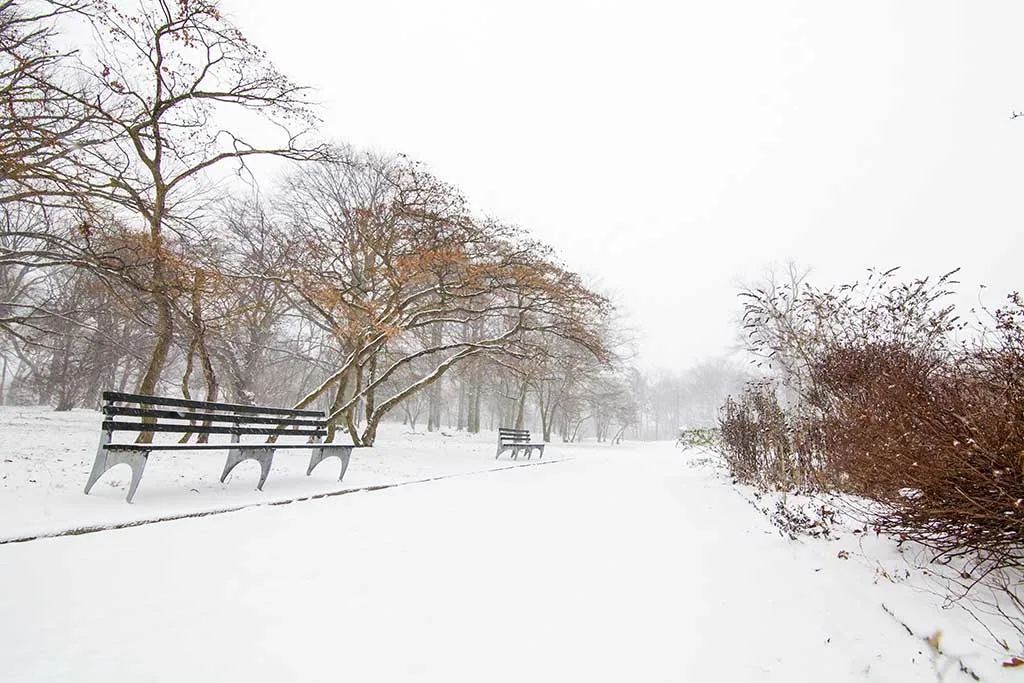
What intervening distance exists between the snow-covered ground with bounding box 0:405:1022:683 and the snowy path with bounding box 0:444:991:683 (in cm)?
1

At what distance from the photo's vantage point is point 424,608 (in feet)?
8.57

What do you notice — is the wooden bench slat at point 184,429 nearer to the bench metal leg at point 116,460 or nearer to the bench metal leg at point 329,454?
the bench metal leg at point 116,460

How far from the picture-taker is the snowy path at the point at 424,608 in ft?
6.55

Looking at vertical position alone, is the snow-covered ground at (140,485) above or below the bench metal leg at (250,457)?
below

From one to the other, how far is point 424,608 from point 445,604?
0.13m

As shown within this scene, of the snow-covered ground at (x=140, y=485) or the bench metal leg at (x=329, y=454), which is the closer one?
the snow-covered ground at (x=140, y=485)

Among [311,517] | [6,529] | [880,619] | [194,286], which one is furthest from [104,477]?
[880,619]

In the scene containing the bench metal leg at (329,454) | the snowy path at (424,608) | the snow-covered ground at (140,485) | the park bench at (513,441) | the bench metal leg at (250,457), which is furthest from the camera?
the park bench at (513,441)

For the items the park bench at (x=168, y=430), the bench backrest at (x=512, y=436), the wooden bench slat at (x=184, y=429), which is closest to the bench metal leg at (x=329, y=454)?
the park bench at (x=168, y=430)

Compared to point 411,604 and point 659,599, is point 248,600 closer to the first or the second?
point 411,604

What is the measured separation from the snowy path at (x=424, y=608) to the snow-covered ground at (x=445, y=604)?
0.04ft

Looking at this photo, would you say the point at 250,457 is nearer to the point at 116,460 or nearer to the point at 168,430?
the point at 116,460

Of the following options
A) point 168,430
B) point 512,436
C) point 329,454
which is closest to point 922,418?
point 168,430

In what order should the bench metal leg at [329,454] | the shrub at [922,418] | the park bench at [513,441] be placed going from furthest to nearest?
the park bench at [513,441]
the bench metal leg at [329,454]
the shrub at [922,418]
